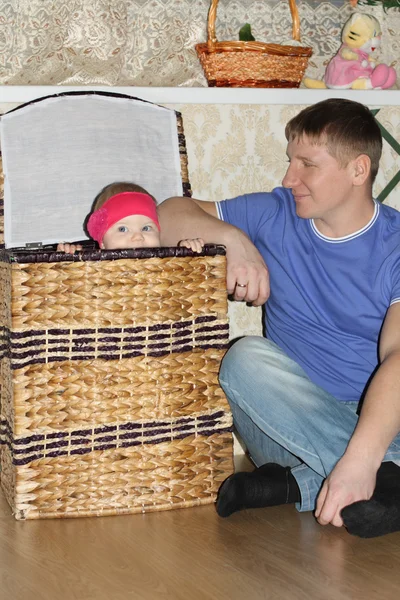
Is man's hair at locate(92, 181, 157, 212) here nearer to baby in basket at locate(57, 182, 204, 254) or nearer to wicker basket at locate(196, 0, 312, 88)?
baby in basket at locate(57, 182, 204, 254)

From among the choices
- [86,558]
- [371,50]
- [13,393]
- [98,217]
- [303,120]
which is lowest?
[86,558]

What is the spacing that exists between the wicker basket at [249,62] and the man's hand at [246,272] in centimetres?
62

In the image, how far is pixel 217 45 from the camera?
212 cm

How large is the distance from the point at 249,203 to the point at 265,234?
83mm

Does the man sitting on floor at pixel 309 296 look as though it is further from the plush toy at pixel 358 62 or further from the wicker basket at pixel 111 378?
the plush toy at pixel 358 62

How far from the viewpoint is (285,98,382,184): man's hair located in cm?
174

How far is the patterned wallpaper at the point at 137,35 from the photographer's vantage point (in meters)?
2.18

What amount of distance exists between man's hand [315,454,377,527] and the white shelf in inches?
43.1

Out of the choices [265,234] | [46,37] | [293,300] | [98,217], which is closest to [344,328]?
[293,300]

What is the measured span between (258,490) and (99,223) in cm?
65

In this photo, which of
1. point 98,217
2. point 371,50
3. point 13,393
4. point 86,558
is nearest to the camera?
point 86,558

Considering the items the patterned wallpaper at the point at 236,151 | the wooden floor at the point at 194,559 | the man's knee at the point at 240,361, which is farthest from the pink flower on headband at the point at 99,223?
the wooden floor at the point at 194,559

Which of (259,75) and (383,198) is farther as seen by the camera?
(383,198)

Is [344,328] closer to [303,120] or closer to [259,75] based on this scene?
[303,120]
